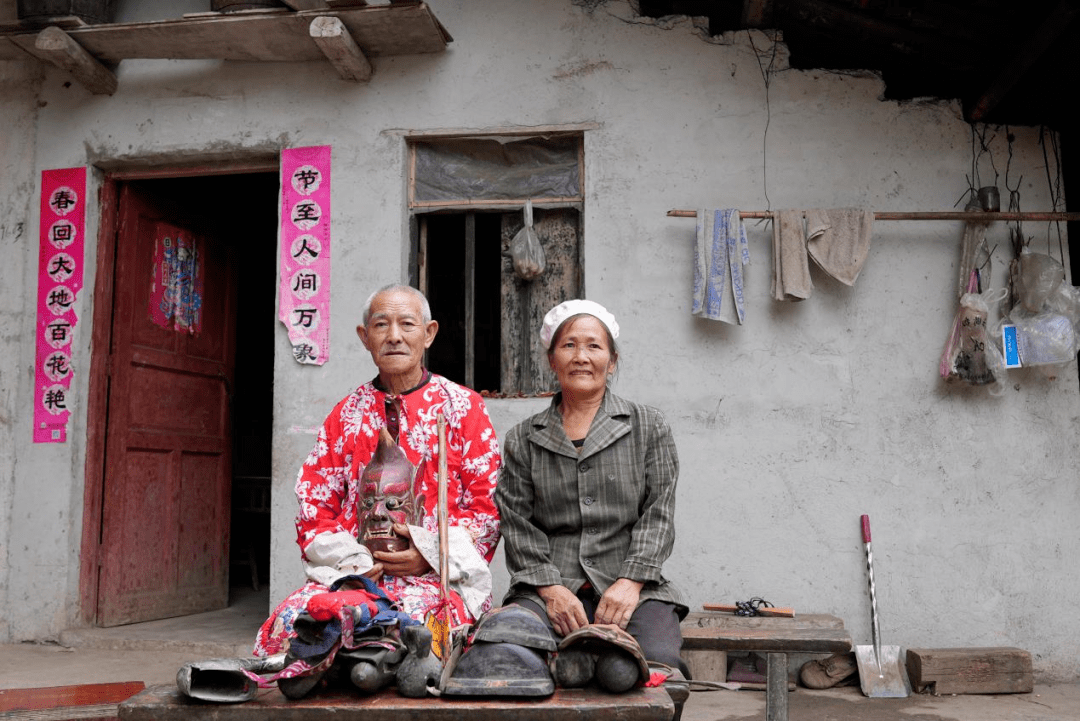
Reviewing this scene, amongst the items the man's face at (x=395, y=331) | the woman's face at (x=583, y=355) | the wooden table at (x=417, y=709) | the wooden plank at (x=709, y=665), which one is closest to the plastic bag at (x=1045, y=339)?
the wooden plank at (x=709, y=665)

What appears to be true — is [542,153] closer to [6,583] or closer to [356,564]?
[356,564]

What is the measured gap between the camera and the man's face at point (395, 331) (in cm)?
284

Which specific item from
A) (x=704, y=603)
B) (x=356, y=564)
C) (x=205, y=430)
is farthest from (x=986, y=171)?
(x=205, y=430)

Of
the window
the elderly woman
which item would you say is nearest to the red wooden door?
the window

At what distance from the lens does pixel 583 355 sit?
2730 mm

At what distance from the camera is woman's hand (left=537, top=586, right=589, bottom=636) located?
2492mm

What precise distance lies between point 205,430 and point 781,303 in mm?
4119

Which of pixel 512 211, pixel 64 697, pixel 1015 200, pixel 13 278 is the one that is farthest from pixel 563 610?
pixel 13 278

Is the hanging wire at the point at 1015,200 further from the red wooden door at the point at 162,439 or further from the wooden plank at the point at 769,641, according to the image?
the red wooden door at the point at 162,439

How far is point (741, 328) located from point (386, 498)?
272cm

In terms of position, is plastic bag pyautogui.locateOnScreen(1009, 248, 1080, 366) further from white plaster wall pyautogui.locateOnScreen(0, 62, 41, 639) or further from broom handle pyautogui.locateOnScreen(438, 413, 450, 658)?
white plaster wall pyautogui.locateOnScreen(0, 62, 41, 639)

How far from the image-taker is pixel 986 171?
189 inches

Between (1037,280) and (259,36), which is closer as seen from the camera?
(1037,280)

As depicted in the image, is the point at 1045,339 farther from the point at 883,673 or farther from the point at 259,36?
the point at 259,36
